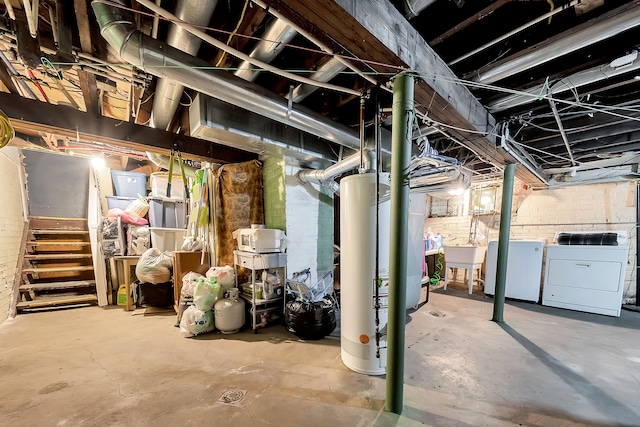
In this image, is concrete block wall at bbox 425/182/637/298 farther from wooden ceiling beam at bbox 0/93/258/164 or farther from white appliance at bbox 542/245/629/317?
wooden ceiling beam at bbox 0/93/258/164

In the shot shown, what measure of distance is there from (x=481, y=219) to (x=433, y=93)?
485cm

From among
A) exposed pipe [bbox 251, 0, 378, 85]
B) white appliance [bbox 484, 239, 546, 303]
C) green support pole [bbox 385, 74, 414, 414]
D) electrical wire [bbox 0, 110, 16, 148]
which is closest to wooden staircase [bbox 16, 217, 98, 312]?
electrical wire [bbox 0, 110, 16, 148]

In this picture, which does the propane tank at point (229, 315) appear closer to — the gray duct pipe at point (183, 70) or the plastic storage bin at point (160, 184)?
the gray duct pipe at point (183, 70)

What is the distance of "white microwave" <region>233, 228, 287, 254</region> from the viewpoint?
283cm

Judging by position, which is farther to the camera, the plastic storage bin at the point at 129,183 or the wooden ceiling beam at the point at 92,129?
the plastic storage bin at the point at 129,183

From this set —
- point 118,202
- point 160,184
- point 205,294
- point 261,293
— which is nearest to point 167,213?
point 160,184

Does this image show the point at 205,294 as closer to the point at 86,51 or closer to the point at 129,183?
the point at 86,51

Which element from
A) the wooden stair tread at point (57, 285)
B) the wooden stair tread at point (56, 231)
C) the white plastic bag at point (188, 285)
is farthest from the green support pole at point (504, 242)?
the wooden stair tread at point (56, 231)

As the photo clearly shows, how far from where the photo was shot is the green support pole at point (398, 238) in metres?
1.60

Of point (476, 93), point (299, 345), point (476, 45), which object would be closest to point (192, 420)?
point (299, 345)

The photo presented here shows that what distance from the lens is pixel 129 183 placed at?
478 centimetres

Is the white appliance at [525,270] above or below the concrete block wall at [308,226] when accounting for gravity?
below

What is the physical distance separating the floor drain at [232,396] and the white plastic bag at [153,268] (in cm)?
237

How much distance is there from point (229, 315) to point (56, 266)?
349cm
